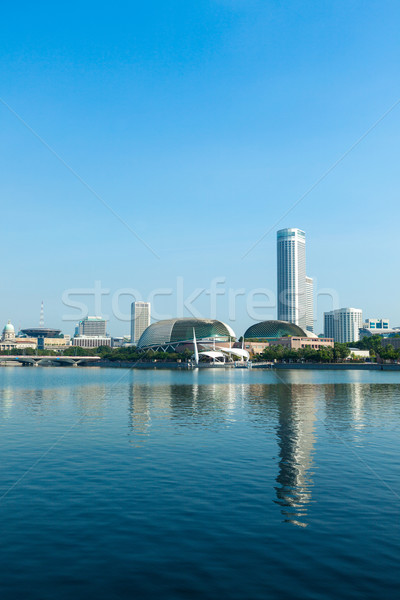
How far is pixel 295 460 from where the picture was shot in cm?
2717

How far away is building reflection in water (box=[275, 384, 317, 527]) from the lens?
1936 centimetres

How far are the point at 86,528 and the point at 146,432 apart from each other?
63.2 ft

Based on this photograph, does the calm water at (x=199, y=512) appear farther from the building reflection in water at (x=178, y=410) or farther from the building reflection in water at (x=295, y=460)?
the building reflection in water at (x=178, y=410)

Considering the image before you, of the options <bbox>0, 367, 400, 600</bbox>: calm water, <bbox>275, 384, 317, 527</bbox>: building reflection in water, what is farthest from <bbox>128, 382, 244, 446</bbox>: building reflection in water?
<bbox>275, 384, 317, 527</bbox>: building reflection in water

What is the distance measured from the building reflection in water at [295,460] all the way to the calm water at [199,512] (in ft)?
0.38

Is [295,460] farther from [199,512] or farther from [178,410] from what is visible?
[178,410]

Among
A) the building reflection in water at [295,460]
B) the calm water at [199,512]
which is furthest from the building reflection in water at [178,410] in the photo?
the building reflection in water at [295,460]

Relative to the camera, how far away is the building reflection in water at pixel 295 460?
63.5ft

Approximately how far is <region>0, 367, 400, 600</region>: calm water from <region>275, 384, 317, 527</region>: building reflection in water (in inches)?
4.5

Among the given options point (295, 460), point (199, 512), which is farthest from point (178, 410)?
point (199, 512)

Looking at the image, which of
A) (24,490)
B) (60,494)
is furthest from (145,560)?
(24,490)

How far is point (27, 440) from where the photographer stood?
107 feet

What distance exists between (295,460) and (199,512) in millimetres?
9911

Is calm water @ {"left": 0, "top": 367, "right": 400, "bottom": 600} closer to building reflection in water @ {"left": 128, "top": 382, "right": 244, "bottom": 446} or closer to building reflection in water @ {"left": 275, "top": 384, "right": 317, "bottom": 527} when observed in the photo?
building reflection in water @ {"left": 275, "top": 384, "right": 317, "bottom": 527}
